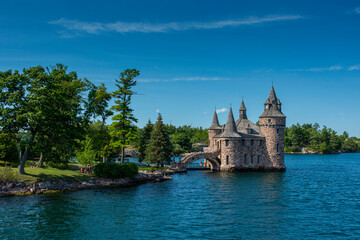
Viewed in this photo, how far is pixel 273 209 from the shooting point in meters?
29.4

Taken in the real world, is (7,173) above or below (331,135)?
below

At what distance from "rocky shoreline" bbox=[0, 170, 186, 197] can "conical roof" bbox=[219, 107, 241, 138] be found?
57.1 feet

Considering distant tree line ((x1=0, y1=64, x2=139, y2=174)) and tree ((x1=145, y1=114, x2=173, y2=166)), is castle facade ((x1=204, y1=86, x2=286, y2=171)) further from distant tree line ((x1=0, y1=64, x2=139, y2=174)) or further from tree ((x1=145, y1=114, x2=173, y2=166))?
distant tree line ((x1=0, y1=64, x2=139, y2=174))

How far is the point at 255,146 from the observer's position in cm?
6191

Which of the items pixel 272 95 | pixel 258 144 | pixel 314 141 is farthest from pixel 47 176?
pixel 314 141

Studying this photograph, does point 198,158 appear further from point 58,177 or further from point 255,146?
point 58,177

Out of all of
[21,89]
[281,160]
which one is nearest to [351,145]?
[281,160]

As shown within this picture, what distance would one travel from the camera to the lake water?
2206cm

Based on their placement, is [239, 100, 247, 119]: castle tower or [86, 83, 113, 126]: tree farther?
[239, 100, 247, 119]: castle tower

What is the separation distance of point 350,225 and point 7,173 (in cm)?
3325

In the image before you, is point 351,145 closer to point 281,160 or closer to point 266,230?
point 281,160

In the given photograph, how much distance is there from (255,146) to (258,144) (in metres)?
0.74

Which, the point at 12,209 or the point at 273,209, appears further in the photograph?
the point at 273,209

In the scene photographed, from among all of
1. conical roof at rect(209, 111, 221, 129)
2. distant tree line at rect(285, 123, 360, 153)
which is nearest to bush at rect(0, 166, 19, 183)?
conical roof at rect(209, 111, 221, 129)
